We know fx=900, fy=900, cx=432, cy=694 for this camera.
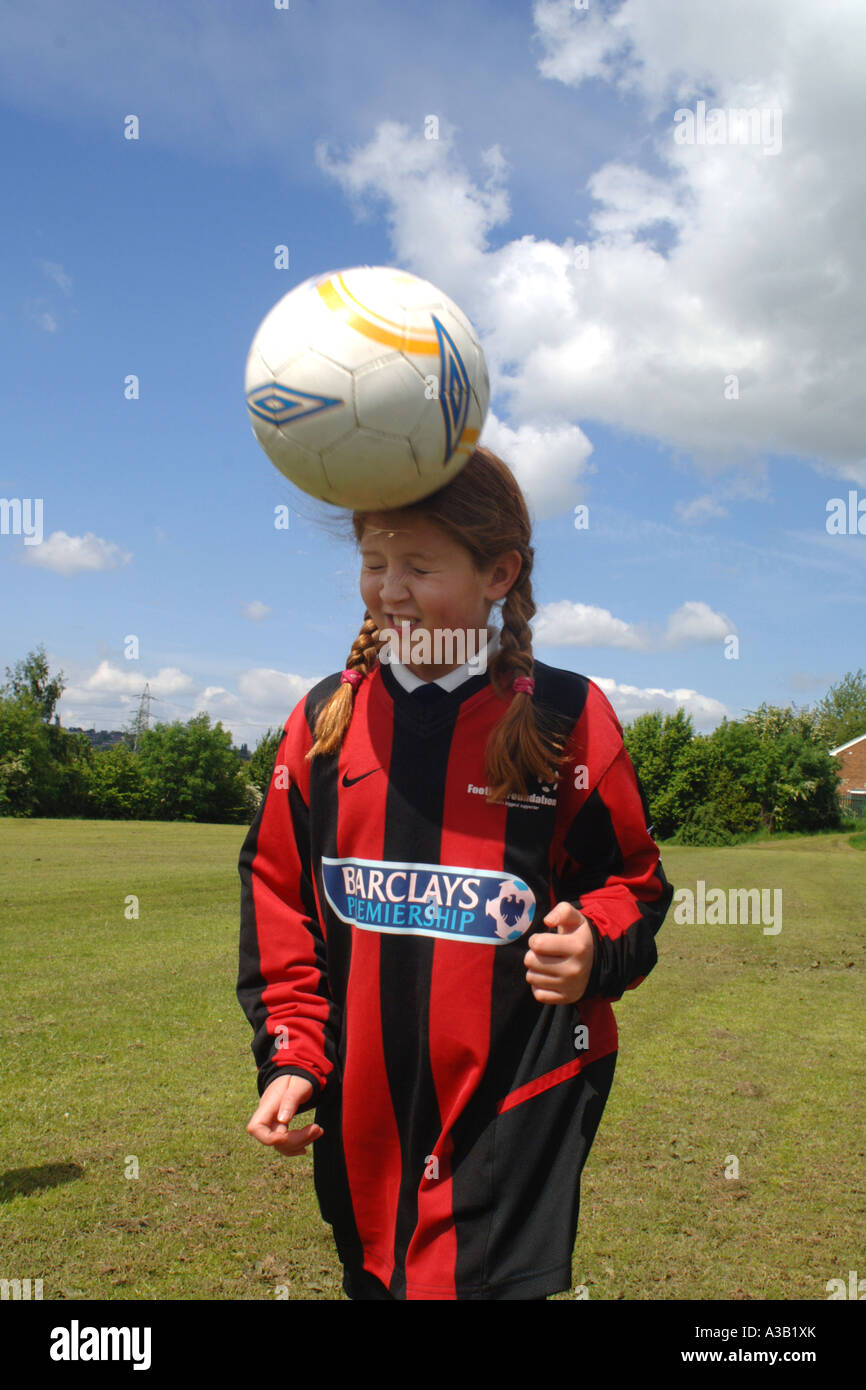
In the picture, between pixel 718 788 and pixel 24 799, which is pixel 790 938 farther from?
pixel 24 799

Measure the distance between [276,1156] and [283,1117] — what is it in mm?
3422

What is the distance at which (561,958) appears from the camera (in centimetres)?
181

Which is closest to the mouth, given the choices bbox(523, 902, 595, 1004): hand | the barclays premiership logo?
the barclays premiership logo

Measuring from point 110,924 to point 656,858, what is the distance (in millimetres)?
10894

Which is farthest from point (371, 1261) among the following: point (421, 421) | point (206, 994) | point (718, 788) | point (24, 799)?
point (24, 799)

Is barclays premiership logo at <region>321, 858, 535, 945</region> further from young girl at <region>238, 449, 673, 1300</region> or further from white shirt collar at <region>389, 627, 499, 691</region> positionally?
white shirt collar at <region>389, 627, 499, 691</region>

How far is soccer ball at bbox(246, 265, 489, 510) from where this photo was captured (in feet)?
5.98

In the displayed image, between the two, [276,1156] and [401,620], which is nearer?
[401,620]

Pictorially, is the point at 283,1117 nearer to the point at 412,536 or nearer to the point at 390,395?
the point at 412,536

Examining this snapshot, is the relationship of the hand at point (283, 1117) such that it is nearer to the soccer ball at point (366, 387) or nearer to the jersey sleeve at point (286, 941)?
the jersey sleeve at point (286, 941)

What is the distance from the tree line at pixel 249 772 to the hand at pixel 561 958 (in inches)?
1656

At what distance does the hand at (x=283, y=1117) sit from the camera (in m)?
1.88

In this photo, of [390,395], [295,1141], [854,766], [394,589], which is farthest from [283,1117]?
[854,766]

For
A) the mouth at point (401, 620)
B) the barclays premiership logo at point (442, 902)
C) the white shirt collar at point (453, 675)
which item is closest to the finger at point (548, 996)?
the barclays premiership logo at point (442, 902)
